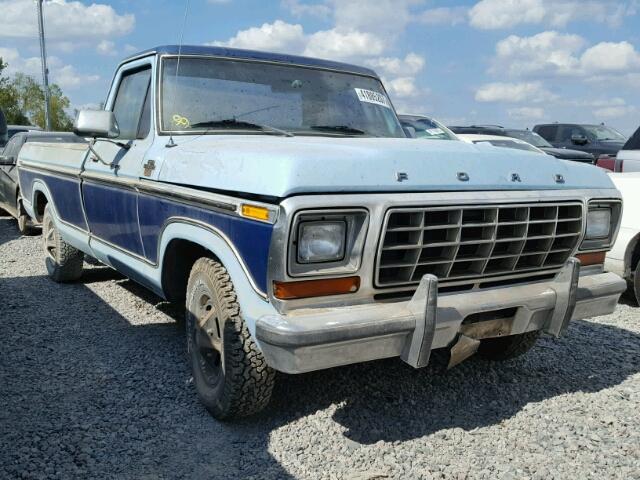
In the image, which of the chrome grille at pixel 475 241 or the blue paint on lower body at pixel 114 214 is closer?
the chrome grille at pixel 475 241

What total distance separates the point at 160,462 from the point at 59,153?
12.0ft

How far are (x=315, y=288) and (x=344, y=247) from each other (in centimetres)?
22

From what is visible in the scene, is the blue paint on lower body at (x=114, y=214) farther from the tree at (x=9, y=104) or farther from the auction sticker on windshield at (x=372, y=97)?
the tree at (x=9, y=104)

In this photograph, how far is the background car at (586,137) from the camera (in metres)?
15.5

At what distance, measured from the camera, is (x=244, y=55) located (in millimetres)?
4293

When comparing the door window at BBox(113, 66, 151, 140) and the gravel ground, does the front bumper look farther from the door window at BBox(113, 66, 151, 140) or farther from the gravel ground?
the door window at BBox(113, 66, 151, 140)

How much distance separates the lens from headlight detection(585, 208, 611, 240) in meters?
3.63

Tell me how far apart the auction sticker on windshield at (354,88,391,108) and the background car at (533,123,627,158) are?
11.7 metres

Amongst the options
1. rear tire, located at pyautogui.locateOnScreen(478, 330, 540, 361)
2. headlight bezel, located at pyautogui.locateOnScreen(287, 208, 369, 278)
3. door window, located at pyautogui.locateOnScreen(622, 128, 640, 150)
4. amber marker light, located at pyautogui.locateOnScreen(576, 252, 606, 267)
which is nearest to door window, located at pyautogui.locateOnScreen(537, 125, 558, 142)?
door window, located at pyautogui.locateOnScreen(622, 128, 640, 150)

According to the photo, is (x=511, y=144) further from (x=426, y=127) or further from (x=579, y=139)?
(x=579, y=139)

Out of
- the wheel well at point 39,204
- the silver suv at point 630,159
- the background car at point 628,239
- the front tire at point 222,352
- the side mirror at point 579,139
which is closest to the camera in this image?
the front tire at point 222,352

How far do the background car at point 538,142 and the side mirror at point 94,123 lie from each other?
1085 cm

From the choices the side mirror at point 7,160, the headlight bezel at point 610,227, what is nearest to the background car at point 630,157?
the headlight bezel at point 610,227

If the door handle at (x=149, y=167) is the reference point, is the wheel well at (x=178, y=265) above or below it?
below
